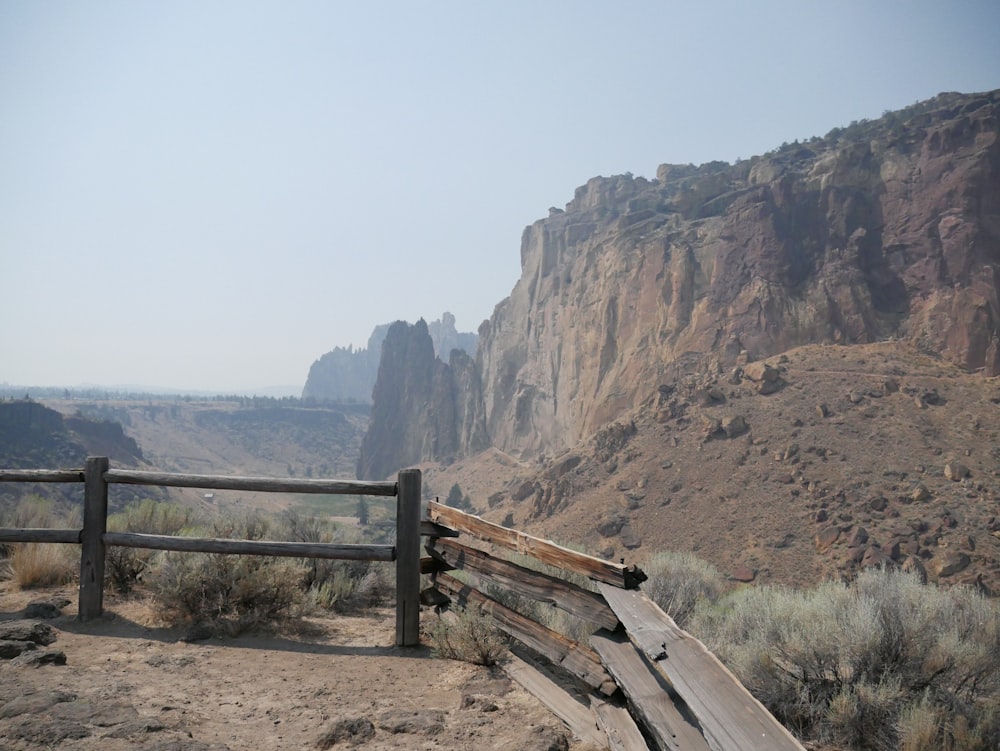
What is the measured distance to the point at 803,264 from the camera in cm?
3862

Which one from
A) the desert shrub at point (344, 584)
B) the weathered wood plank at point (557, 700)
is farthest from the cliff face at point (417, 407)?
the weathered wood plank at point (557, 700)

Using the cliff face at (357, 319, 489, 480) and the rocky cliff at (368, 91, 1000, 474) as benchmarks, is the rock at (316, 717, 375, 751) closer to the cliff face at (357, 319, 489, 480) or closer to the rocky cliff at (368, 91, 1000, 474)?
the rocky cliff at (368, 91, 1000, 474)

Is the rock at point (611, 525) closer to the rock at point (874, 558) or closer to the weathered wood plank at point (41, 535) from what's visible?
the rock at point (874, 558)

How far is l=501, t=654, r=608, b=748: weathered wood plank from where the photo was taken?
3.89 meters

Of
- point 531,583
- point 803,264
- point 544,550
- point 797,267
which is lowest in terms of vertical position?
point 531,583

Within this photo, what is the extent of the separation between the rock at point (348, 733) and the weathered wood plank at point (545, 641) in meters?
1.27

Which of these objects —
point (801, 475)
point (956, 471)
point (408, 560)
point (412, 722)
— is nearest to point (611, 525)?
point (801, 475)

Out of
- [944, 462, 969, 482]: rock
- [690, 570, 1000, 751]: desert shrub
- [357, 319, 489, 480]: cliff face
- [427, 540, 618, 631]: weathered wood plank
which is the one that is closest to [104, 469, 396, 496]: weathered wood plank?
[427, 540, 618, 631]: weathered wood plank

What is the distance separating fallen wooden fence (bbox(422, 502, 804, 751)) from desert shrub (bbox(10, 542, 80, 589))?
4.10 metres

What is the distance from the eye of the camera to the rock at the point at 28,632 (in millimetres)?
5016

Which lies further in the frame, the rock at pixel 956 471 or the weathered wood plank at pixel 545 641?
the rock at pixel 956 471

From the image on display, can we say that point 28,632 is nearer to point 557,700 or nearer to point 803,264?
point 557,700

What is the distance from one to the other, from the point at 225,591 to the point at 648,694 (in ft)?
13.0

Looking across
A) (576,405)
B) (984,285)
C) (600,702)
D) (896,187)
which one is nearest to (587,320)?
(576,405)
